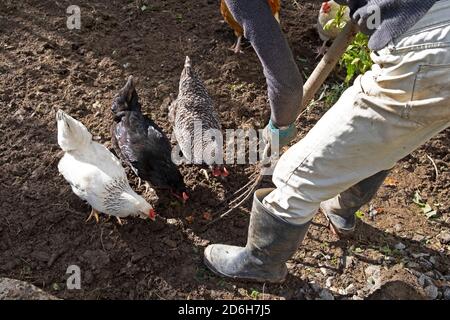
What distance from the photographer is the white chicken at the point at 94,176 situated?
3.09 metres

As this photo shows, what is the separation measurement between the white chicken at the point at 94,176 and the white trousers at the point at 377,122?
1.16m

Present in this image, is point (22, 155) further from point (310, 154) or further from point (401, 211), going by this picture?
point (401, 211)

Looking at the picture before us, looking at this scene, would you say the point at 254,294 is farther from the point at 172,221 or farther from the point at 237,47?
the point at 237,47

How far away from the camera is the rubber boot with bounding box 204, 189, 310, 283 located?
7.98 ft

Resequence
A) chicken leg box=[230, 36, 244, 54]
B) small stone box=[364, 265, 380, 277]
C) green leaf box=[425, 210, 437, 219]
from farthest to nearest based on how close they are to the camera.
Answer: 1. chicken leg box=[230, 36, 244, 54]
2. green leaf box=[425, 210, 437, 219]
3. small stone box=[364, 265, 380, 277]

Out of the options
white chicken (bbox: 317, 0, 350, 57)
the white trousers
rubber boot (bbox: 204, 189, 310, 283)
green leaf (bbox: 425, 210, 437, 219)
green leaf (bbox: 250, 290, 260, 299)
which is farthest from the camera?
white chicken (bbox: 317, 0, 350, 57)

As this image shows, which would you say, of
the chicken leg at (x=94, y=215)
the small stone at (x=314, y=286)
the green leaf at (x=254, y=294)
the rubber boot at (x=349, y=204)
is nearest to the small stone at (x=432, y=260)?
the rubber boot at (x=349, y=204)

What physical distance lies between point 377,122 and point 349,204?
1.17m

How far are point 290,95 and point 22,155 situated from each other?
2.34m

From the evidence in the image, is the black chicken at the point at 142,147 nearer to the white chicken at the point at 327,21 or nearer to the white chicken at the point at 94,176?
the white chicken at the point at 94,176

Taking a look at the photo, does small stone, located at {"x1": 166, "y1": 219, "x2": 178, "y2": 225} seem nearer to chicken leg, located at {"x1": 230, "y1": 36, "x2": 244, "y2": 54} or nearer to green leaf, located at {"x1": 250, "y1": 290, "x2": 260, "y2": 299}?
green leaf, located at {"x1": 250, "y1": 290, "x2": 260, "y2": 299}

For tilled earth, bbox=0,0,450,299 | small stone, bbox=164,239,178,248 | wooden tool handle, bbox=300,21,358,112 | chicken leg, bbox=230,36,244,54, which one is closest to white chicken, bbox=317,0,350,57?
tilled earth, bbox=0,0,450,299

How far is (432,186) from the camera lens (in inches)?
141

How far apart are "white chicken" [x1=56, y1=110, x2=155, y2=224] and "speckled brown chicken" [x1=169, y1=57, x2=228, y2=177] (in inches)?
22.5
